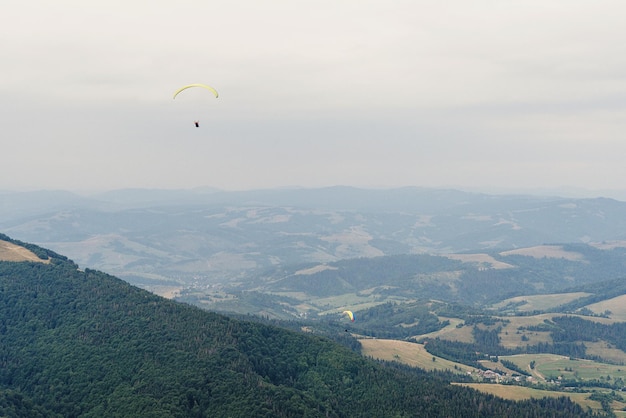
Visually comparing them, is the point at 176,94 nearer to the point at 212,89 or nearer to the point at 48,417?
the point at 212,89

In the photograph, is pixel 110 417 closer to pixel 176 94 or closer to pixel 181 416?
pixel 181 416

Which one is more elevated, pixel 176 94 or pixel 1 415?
pixel 176 94

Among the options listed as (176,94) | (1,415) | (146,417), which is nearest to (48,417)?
(1,415)

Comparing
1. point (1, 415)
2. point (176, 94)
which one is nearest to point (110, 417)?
point (1, 415)

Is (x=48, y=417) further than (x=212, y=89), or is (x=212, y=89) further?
(x=48, y=417)

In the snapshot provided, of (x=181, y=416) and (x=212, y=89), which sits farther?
(x=181, y=416)

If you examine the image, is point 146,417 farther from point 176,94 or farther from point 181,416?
point 176,94

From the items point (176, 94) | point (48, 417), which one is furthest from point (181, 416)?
point (176, 94)

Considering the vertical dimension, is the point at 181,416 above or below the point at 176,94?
below
